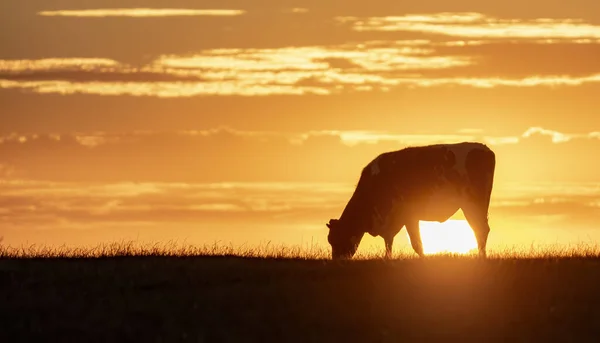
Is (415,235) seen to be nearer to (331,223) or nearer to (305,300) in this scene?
(331,223)

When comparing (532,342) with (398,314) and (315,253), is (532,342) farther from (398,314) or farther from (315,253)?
(315,253)

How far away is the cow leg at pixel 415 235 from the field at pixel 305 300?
262 inches

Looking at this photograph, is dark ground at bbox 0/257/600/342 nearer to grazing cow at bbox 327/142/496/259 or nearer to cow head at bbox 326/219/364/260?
grazing cow at bbox 327/142/496/259

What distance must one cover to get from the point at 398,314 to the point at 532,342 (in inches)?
101

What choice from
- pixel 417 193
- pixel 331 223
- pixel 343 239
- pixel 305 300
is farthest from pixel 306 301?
pixel 331 223

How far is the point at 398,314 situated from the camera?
21297 millimetres

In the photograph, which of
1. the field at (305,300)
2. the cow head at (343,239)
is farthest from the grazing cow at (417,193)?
the field at (305,300)

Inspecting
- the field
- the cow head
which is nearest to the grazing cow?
the cow head

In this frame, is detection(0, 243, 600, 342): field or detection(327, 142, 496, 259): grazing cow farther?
detection(327, 142, 496, 259): grazing cow

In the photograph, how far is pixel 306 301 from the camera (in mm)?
21953

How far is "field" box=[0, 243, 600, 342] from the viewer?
20359 mm

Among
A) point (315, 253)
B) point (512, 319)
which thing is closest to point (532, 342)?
point (512, 319)

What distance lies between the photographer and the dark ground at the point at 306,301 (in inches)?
801

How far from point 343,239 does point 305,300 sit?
1348cm
